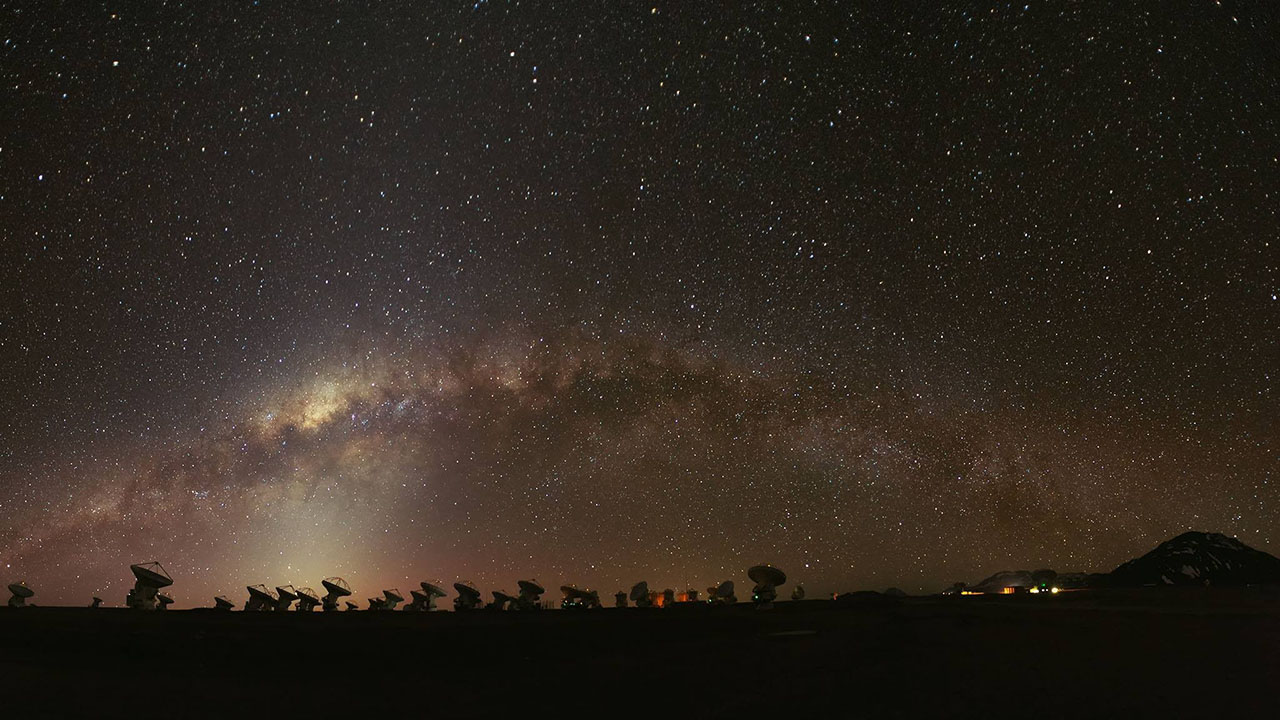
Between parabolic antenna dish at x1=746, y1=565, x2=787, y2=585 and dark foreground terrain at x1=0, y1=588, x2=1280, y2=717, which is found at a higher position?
parabolic antenna dish at x1=746, y1=565, x2=787, y2=585

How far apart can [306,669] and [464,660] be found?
11.7 ft

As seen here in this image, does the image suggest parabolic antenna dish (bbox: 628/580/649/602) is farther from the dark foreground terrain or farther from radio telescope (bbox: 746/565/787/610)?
the dark foreground terrain

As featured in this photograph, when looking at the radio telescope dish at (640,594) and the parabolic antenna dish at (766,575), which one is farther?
the radio telescope dish at (640,594)

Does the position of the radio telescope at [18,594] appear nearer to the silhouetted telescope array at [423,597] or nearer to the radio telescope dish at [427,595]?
the silhouetted telescope array at [423,597]

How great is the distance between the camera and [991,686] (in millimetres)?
13180

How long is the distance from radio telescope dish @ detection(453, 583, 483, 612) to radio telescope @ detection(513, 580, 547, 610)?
3477 mm

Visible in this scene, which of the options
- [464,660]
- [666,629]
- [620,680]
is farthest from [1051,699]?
[666,629]

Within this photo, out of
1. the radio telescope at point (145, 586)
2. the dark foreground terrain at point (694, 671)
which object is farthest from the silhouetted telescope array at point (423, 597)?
the dark foreground terrain at point (694, 671)

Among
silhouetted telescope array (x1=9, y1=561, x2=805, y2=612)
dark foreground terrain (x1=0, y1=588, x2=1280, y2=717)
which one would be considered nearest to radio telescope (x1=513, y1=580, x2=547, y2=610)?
silhouetted telescope array (x1=9, y1=561, x2=805, y2=612)

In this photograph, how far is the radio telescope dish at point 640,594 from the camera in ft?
208

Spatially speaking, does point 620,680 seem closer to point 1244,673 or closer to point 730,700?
point 730,700

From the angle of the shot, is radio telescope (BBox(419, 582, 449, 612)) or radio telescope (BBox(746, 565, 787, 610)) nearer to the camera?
radio telescope (BBox(746, 565, 787, 610))

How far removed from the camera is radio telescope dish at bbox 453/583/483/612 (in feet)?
188

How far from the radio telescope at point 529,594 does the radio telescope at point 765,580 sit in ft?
59.0
